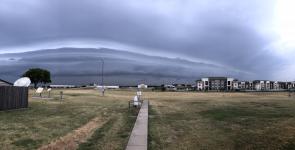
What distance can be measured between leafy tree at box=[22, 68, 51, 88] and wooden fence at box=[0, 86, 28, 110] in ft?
384

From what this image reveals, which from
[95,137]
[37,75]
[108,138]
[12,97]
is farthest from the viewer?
[37,75]

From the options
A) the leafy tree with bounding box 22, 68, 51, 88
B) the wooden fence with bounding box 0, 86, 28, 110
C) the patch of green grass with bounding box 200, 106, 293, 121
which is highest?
the leafy tree with bounding box 22, 68, 51, 88

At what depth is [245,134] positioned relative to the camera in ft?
61.7

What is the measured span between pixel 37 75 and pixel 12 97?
12008cm

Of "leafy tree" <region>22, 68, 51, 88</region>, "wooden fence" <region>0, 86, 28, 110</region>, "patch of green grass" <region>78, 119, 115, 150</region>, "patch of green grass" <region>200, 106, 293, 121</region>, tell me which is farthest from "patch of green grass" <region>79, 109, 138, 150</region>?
"leafy tree" <region>22, 68, 51, 88</region>

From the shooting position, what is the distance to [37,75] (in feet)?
486

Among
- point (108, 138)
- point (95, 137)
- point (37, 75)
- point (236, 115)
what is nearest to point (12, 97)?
point (95, 137)

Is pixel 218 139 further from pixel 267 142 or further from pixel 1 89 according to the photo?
pixel 1 89

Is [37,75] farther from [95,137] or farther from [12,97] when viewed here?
[95,137]

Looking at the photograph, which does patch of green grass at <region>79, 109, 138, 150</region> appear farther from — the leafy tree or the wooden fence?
the leafy tree

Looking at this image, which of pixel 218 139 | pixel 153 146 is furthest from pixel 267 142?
pixel 153 146

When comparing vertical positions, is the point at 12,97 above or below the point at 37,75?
below

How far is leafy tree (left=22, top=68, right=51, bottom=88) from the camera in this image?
147 m

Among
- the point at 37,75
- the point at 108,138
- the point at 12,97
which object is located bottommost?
the point at 108,138
